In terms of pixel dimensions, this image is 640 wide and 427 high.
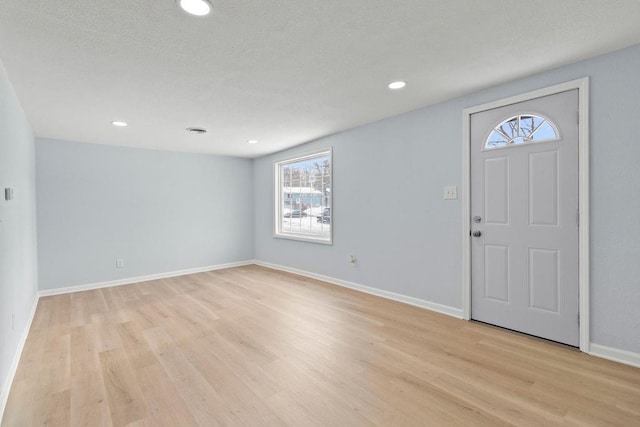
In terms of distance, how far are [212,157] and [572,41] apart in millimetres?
5483

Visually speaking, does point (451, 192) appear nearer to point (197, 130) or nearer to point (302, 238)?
point (302, 238)

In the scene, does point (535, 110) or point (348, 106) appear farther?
point (348, 106)

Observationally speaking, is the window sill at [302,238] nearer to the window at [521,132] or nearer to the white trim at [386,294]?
the white trim at [386,294]

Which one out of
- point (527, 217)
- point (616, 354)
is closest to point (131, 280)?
point (527, 217)

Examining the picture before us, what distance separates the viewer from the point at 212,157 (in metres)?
5.86

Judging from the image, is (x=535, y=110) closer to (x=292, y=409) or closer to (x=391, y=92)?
(x=391, y=92)

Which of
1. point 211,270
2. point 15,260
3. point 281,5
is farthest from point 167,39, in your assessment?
point 211,270

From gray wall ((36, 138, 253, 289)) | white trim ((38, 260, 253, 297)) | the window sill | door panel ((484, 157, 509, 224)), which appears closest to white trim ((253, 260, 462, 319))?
the window sill

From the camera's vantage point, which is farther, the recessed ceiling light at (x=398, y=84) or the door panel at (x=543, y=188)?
the recessed ceiling light at (x=398, y=84)

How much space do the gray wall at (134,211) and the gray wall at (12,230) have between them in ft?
3.54

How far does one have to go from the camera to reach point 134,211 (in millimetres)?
4957

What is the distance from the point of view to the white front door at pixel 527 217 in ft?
8.02

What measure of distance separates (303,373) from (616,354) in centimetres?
237

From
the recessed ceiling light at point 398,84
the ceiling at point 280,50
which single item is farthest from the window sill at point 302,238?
the recessed ceiling light at point 398,84
